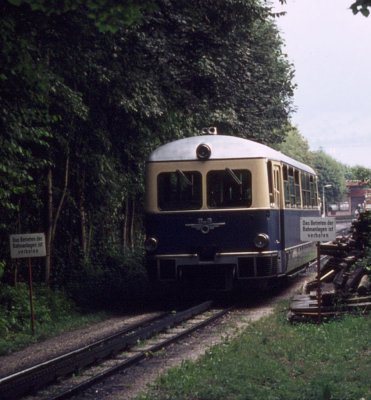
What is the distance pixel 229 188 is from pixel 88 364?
833 cm

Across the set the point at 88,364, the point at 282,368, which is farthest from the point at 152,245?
the point at 282,368

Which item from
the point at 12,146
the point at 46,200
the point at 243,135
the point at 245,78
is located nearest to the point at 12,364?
the point at 12,146

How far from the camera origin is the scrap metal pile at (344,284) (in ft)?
57.6

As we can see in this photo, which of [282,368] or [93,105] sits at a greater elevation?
[93,105]

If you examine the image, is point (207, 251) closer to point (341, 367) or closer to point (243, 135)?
point (341, 367)

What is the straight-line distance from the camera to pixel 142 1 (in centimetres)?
1138

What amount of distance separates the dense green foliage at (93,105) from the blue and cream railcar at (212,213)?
7.54 feet

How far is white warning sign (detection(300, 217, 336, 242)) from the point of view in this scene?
57.8ft

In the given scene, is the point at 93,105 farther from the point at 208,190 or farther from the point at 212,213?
the point at 212,213

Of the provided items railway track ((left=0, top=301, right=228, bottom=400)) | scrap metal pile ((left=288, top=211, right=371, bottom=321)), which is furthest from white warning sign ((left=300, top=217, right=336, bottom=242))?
railway track ((left=0, top=301, right=228, bottom=400))

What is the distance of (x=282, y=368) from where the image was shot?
12.3 m

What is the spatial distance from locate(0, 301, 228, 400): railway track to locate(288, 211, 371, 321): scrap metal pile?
203cm

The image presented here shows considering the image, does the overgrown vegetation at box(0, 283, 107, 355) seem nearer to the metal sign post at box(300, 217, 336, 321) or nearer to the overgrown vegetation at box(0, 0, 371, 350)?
the overgrown vegetation at box(0, 0, 371, 350)

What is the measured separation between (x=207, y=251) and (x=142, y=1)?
9.76 meters
